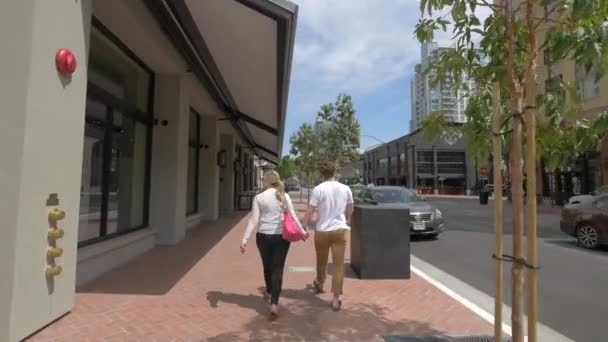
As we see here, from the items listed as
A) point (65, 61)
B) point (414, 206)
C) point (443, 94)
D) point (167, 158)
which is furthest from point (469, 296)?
point (167, 158)

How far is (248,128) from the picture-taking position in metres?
18.9

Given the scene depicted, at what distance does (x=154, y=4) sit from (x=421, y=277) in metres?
5.73

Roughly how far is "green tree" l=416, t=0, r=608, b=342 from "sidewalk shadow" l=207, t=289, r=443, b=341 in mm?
1495

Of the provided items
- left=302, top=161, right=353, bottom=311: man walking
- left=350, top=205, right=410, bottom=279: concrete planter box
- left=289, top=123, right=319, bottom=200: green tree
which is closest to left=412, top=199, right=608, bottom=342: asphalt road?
left=350, top=205, right=410, bottom=279: concrete planter box

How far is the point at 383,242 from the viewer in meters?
6.57

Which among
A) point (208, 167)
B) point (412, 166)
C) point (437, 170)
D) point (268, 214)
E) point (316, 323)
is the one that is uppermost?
point (412, 166)

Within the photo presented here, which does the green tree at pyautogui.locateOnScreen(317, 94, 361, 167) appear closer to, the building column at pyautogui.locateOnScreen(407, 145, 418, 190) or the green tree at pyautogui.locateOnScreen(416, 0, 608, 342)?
the green tree at pyautogui.locateOnScreen(416, 0, 608, 342)

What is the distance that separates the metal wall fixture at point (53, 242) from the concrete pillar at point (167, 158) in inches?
195

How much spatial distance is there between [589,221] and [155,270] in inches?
406

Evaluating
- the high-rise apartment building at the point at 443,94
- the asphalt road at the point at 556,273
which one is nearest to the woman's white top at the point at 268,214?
the high-rise apartment building at the point at 443,94

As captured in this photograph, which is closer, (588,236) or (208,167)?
(588,236)

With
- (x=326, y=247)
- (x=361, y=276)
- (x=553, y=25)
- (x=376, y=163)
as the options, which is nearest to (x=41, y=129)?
(x=326, y=247)

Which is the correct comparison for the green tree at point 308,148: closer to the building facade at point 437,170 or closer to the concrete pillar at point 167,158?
the concrete pillar at point 167,158

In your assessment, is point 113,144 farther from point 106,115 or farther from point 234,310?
point 234,310
